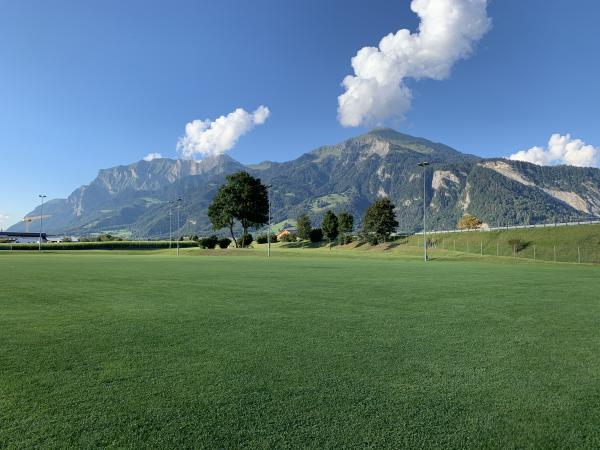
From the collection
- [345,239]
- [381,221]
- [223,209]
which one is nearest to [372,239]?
[381,221]

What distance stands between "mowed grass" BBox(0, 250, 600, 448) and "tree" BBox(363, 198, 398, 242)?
81.1 m

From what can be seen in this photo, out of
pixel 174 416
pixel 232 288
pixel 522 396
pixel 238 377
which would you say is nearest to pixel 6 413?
pixel 174 416

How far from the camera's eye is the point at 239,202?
9231 cm

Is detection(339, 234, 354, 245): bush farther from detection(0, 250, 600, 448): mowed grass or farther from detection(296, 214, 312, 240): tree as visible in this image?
detection(0, 250, 600, 448): mowed grass

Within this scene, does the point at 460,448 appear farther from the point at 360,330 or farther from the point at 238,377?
the point at 360,330

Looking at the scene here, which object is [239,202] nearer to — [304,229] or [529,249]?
[304,229]

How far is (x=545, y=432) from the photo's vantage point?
166 inches

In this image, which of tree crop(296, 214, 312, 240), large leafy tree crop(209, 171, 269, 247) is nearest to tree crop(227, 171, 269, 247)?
large leafy tree crop(209, 171, 269, 247)

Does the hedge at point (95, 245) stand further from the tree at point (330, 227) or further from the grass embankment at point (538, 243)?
the grass embankment at point (538, 243)

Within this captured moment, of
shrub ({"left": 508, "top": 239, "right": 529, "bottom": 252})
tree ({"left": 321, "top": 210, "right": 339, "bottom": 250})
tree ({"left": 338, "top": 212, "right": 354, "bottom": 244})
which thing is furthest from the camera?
tree ({"left": 321, "top": 210, "right": 339, "bottom": 250})

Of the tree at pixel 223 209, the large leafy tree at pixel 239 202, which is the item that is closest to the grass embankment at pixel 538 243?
the large leafy tree at pixel 239 202

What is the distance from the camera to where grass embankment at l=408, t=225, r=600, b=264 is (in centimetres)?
6072

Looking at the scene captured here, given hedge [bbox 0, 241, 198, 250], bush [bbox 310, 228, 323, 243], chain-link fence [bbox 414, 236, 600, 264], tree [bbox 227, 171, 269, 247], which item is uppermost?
tree [bbox 227, 171, 269, 247]

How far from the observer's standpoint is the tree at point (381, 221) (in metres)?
92.0
